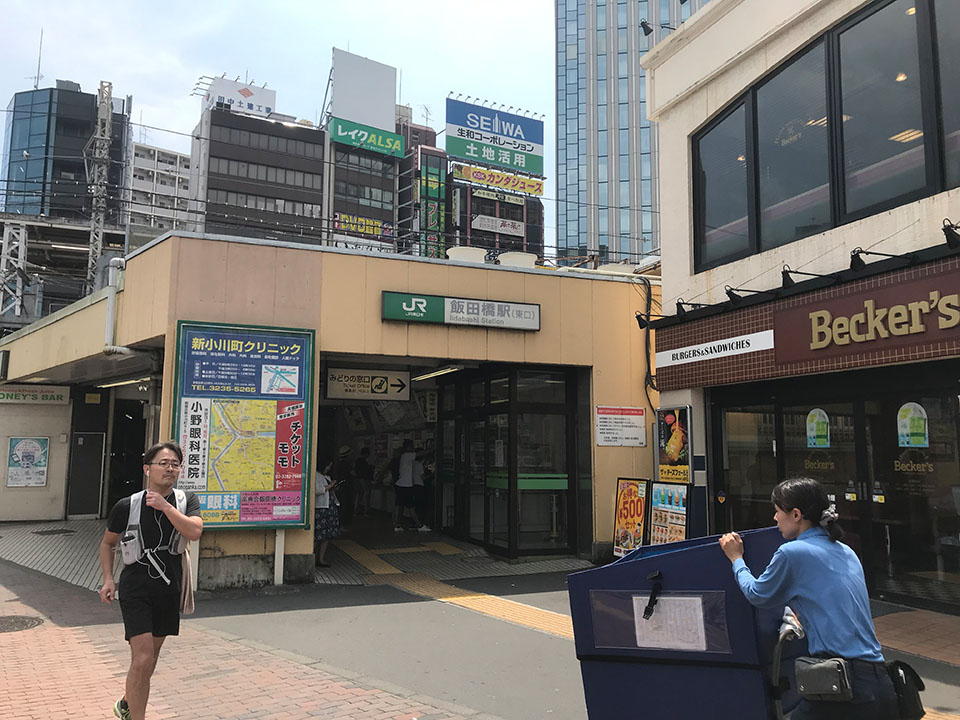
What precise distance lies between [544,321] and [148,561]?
7.69 m

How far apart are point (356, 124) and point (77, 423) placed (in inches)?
2444

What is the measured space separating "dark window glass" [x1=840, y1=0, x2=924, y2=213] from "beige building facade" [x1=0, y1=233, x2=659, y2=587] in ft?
14.2

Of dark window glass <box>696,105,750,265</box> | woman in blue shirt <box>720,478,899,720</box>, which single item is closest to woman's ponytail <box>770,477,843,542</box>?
woman in blue shirt <box>720,478,899,720</box>

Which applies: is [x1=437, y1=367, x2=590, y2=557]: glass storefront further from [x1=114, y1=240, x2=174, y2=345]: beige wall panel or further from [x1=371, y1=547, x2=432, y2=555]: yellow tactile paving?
[x1=114, y1=240, x2=174, y2=345]: beige wall panel

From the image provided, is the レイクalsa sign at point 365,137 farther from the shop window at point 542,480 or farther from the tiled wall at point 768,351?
the tiled wall at point 768,351

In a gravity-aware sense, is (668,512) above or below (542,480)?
below

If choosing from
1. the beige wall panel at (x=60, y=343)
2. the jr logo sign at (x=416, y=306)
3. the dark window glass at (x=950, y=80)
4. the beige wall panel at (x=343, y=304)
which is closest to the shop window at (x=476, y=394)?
the jr logo sign at (x=416, y=306)

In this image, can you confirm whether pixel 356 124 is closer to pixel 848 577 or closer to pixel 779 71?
pixel 779 71

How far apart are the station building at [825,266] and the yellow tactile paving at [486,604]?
10.2ft

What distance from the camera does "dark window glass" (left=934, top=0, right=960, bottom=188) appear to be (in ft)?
22.8

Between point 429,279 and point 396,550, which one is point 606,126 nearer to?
point 429,279

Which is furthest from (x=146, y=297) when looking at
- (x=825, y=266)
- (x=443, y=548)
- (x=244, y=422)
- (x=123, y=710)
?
(x=825, y=266)

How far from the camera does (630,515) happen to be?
1047cm

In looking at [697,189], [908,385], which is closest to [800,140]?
[697,189]
